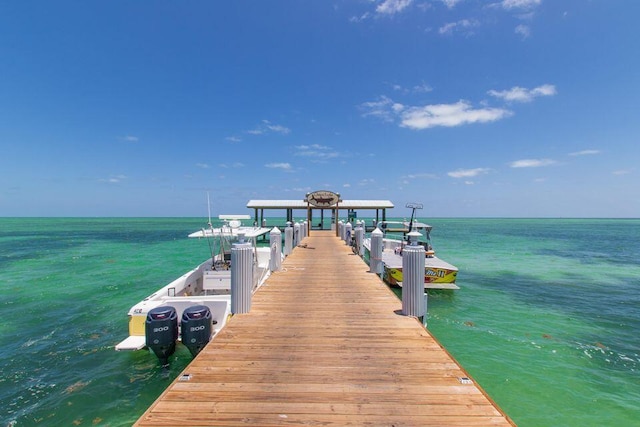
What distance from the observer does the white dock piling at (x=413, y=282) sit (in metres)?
5.33

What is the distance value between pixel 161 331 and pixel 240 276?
2.49 meters

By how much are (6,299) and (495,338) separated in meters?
20.8

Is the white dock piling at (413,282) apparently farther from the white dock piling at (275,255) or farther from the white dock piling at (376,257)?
the white dock piling at (275,255)

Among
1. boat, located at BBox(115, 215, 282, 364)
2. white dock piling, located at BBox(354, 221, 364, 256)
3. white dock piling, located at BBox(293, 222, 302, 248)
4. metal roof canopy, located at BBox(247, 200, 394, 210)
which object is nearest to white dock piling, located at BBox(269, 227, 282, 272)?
boat, located at BBox(115, 215, 282, 364)

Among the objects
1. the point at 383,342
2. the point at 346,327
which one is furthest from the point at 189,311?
the point at 383,342

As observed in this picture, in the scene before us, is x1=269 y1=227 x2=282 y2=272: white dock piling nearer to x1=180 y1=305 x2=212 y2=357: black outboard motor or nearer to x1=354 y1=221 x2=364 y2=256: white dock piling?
x1=180 y1=305 x2=212 y2=357: black outboard motor

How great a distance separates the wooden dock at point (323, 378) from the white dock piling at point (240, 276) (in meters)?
0.28

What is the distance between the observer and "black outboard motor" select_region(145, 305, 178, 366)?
638 cm

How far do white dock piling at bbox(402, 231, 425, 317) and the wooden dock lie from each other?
25 centimetres

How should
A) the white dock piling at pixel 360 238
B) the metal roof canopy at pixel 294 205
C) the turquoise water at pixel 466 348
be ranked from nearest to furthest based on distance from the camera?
the turquoise water at pixel 466 348 → the white dock piling at pixel 360 238 → the metal roof canopy at pixel 294 205

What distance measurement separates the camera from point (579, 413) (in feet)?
20.0

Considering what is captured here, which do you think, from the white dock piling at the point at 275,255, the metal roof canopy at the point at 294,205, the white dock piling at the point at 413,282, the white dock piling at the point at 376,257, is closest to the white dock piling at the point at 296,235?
the white dock piling at the point at 275,255

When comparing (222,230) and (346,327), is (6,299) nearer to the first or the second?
(222,230)

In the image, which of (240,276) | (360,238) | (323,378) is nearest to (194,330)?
(240,276)
